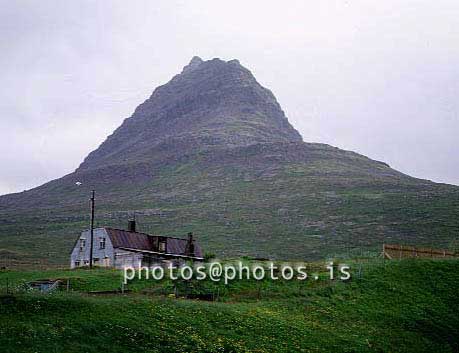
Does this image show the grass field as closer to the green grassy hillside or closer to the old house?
the old house

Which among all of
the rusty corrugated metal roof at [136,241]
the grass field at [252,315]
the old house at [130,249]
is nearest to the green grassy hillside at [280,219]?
the old house at [130,249]

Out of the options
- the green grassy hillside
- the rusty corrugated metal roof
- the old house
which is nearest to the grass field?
the old house

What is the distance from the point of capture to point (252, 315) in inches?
1578

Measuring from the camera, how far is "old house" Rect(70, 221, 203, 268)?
66.4m

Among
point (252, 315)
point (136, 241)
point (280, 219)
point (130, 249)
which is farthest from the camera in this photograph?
point (280, 219)

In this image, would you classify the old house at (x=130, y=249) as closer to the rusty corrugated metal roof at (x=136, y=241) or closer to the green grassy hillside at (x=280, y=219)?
the rusty corrugated metal roof at (x=136, y=241)

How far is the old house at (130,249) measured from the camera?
66375mm

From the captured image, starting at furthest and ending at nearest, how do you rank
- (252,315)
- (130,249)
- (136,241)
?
(136,241)
(130,249)
(252,315)

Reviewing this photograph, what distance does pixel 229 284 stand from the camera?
49844mm

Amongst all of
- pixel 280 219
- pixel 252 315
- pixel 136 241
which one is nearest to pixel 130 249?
pixel 136 241

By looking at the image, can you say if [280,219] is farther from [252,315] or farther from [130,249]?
[252,315]

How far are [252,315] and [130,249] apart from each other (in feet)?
106

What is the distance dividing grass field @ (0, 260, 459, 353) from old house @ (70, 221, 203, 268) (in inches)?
485

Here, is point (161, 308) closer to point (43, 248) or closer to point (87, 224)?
point (43, 248)
